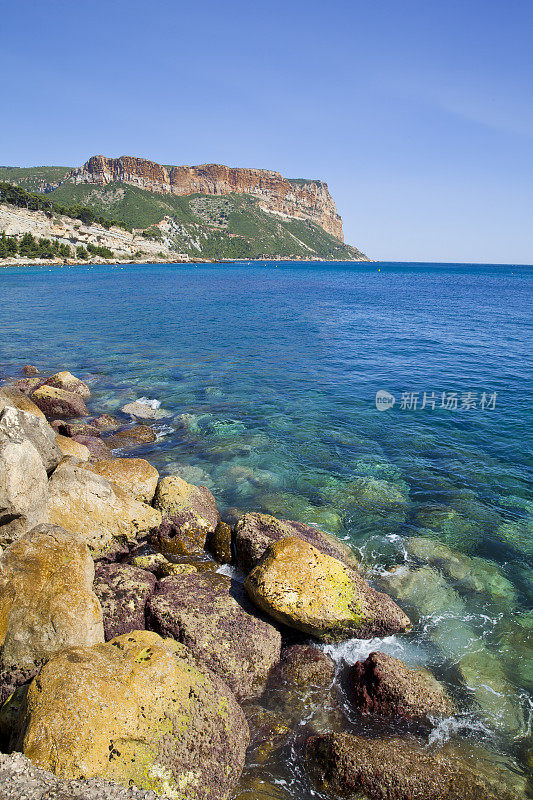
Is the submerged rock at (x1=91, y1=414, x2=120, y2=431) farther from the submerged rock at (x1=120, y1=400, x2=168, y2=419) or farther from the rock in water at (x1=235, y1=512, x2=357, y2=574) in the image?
the rock in water at (x1=235, y1=512, x2=357, y2=574)

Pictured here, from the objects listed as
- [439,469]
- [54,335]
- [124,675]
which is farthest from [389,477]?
[54,335]

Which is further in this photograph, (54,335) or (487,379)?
(54,335)

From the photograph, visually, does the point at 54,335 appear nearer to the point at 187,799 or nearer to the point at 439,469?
the point at 439,469

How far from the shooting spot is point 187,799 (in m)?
5.28

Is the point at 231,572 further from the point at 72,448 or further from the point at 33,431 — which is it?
the point at 72,448

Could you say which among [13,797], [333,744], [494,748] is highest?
[13,797]

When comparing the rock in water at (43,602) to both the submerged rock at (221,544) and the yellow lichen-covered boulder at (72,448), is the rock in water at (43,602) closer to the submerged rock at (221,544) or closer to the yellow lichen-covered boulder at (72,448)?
the submerged rock at (221,544)

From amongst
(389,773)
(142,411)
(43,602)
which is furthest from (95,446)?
(389,773)

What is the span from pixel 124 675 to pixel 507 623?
802cm

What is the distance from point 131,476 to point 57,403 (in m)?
10.0

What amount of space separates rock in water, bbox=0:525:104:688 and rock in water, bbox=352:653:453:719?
14.4 feet

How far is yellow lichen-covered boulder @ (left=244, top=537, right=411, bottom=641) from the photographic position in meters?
8.16

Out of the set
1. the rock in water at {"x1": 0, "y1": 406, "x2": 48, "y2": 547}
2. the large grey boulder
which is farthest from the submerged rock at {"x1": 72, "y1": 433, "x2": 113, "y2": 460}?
the rock in water at {"x1": 0, "y1": 406, "x2": 48, "y2": 547}

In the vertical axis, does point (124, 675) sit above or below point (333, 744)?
above
